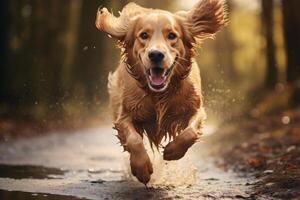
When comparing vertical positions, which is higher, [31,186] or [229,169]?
[229,169]

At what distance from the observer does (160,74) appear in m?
6.60

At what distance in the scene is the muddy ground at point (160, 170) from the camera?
6.48 meters

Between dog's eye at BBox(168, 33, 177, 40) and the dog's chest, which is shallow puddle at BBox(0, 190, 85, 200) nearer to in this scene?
the dog's chest

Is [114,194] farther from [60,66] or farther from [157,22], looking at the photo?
[60,66]

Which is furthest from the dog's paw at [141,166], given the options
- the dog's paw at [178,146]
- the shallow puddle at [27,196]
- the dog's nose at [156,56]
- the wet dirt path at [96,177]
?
the dog's nose at [156,56]

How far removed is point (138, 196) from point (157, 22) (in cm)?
184

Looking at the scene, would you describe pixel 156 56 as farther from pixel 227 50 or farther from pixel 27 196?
pixel 227 50

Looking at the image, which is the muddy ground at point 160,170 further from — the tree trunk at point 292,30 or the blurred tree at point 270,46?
the blurred tree at point 270,46

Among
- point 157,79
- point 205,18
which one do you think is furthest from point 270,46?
point 157,79

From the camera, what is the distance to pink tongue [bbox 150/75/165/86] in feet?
21.6

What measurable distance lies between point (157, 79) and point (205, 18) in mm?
1258

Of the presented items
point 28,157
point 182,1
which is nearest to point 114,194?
point 28,157

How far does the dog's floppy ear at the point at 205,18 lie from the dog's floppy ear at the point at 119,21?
539 mm

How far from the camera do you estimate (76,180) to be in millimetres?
7582
